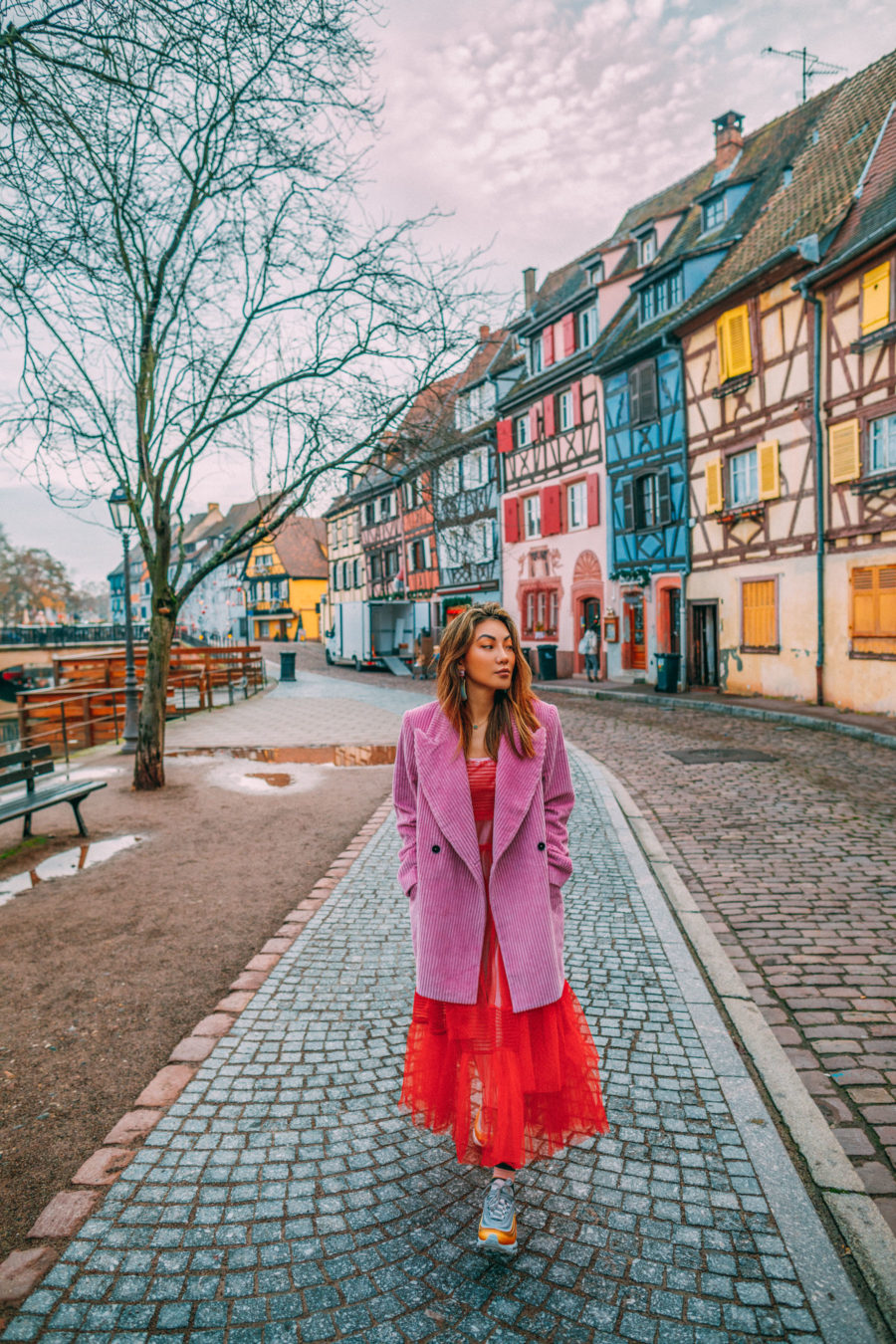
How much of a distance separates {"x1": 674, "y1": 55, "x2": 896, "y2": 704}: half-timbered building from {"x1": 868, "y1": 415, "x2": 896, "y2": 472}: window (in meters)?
0.12

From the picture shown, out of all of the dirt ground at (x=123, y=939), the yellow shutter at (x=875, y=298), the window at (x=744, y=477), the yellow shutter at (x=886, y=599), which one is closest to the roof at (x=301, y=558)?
the window at (x=744, y=477)

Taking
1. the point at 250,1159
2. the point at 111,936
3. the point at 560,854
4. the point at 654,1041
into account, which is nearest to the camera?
the point at 560,854

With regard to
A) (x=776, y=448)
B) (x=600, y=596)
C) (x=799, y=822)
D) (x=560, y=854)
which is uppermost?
(x=776, y=448)

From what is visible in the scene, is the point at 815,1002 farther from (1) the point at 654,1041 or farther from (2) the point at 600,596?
(2) the point at 600,596

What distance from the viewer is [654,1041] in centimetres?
352

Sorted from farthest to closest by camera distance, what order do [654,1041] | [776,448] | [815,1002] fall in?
[776,448] < [815,1002] < [654,1041]

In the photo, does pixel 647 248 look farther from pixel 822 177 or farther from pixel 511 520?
pixel 511 520

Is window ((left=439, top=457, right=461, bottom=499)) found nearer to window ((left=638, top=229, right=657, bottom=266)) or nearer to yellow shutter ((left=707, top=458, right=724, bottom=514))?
yellow shutter ((left=707, top=458, right=724, bottom=514))

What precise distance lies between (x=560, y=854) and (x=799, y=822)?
5.58 metres

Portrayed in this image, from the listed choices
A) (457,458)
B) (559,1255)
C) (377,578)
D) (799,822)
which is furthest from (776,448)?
(377,578)

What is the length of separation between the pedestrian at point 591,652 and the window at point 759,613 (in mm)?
5905

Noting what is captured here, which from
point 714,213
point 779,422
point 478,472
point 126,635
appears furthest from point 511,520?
point 126,635

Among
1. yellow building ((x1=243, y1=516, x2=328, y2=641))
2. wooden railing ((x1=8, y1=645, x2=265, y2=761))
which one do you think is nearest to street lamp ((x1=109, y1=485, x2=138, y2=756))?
wooden railing ((x1=8, y1=645, x2=265, y2=761))

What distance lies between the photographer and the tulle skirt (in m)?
2.48
